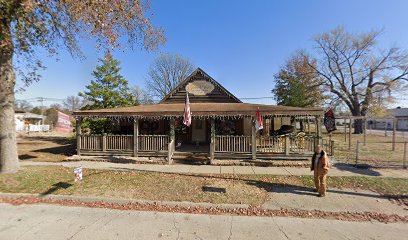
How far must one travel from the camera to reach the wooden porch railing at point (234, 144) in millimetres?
11641

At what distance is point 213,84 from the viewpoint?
55.6 ft

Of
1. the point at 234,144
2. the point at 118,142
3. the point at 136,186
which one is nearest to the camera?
the point at 136,186

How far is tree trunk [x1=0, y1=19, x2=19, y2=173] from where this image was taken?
7971 millimetres

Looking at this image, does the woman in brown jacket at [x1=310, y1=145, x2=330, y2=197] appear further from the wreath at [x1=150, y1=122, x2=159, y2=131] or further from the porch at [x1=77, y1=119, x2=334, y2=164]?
the wreath at [x1=150, y1=122, x2=159, y2=131]

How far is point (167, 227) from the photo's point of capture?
15.7ft

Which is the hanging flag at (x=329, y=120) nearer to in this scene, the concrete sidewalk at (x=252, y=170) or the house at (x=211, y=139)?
the house at (x=211, y=139)

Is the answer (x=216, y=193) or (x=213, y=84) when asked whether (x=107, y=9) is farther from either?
(x=213, y=84)

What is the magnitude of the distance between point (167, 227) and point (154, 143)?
765cm

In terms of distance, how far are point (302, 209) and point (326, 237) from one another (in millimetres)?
1439

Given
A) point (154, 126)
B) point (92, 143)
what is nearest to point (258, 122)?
point (154, 126)

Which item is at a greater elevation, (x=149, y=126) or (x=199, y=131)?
(x=149, y=126)

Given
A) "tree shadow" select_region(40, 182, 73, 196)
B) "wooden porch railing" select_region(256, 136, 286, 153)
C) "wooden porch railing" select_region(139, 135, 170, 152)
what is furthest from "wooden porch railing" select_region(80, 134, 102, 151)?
"wooden porch railing" select_region(256, 136, 286, 153)

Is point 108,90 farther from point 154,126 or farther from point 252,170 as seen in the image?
point 252,170

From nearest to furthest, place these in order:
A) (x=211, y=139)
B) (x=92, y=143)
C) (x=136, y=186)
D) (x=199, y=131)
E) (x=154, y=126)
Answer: (x=136, y=186)
(x=211, y=139)
(x=92, y=143)
(x=199, y=131)
(x=154, y=126)
